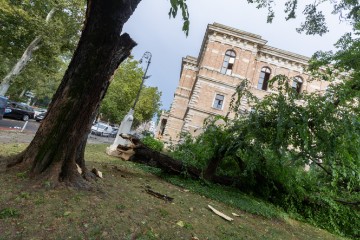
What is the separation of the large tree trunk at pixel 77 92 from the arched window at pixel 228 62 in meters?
23.7

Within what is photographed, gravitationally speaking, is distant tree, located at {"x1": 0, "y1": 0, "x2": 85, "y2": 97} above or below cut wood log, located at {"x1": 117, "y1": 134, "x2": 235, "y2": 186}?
above

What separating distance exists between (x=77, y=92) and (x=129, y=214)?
7.65 feet

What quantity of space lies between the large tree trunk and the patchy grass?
0.40 m

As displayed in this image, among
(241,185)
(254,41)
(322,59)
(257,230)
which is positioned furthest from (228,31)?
(257,230)

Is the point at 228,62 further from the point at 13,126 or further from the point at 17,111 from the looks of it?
the point at 17,111

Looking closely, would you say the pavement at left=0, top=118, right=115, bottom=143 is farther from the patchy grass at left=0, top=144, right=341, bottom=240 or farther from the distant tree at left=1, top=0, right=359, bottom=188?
the distant tree at left=1, top=0, right=359, bottom=188

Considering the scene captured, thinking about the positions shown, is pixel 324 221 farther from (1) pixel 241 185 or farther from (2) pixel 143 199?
(2) pixel 143 199

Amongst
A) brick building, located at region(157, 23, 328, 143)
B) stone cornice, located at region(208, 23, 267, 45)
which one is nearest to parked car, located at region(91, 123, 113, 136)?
brick building, located at region(157, 23, 328, 143)

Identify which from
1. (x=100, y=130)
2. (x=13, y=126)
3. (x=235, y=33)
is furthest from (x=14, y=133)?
(x=235, y=33)

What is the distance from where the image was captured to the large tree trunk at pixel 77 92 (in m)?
4.52

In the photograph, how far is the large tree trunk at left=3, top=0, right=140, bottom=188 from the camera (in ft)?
14.8

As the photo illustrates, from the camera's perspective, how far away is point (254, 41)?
27219mm

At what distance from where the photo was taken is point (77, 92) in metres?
4.53

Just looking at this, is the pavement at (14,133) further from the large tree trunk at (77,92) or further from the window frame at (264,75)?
the window frame at (264,75)
